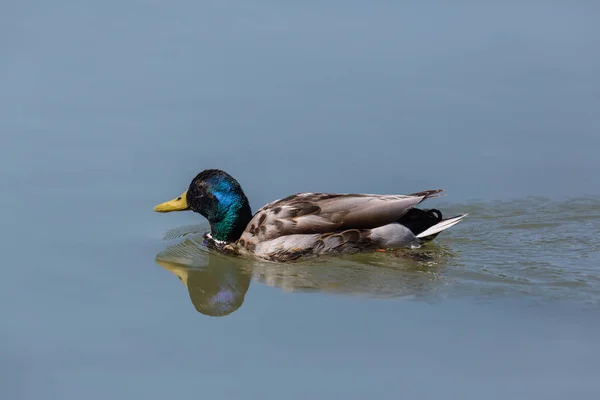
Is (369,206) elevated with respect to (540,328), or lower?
elevated

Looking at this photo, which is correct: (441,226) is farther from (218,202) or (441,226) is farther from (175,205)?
(175,205)

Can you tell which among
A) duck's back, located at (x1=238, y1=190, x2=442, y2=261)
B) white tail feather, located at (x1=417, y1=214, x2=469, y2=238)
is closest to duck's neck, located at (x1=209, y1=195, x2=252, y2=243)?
duck's back, located at (x1=238, y1=190, x2=442, y2=261)

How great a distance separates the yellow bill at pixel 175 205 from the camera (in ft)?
38.0

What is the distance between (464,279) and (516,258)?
0.90m

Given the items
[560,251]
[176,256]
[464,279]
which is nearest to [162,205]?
[176,256]

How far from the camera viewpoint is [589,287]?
9.95 metres

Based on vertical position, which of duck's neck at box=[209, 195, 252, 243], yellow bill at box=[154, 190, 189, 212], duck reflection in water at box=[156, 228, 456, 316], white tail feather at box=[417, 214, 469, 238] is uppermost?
yellow bill at box=[154, 190, 189, 212]

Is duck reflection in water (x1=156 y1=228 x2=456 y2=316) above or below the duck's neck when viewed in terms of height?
below

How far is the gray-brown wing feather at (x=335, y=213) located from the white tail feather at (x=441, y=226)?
34 cm

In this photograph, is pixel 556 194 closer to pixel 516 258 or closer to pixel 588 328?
pixel 516 258

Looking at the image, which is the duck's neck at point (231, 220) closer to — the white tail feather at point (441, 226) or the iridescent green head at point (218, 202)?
the iridescent green head at point (218, 202)

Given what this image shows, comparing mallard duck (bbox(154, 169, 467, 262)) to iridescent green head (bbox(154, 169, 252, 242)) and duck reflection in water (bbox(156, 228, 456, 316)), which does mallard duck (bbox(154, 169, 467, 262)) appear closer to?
iridescent green head (bbox(154, 169, 252, 242))

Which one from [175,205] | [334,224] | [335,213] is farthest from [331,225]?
[175,205]

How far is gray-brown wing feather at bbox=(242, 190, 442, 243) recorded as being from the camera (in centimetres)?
1124
